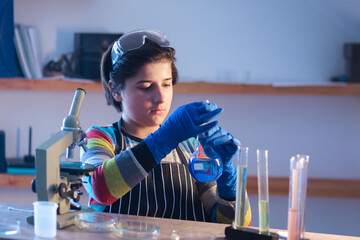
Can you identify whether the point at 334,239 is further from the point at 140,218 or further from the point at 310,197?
the point at 310,197

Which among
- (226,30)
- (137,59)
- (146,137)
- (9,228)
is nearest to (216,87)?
(226,30)

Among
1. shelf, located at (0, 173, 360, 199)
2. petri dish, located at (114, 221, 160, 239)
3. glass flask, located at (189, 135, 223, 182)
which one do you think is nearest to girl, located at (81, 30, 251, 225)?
glass flask, located at (189, 135, 223, 182)

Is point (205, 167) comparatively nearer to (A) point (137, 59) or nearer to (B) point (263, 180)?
(B) point (263, 180)

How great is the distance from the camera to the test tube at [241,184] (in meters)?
1.28

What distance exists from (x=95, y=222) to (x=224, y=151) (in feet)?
1.47

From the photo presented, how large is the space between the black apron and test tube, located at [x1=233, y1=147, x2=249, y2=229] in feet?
1.53

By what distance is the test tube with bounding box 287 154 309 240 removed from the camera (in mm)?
1203

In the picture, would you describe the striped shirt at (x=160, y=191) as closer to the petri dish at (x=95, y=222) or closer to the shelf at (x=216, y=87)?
the petri dish at (x=95, y=222)

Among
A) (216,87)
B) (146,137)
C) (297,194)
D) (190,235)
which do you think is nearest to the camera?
(297,194)

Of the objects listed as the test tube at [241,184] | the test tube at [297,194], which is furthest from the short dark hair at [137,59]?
the test tube at [297,194]

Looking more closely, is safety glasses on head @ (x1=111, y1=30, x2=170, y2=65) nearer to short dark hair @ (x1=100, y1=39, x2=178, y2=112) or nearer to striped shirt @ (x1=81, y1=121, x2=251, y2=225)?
short dark hair @ (x1=100, y1=39, x2=178, y2=112)

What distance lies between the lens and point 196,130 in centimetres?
145

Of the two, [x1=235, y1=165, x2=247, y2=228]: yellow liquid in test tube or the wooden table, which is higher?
[x1=235, y1=165, x2=247, y2=228]: yellow liquid in test tube

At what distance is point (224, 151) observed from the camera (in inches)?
60.4
